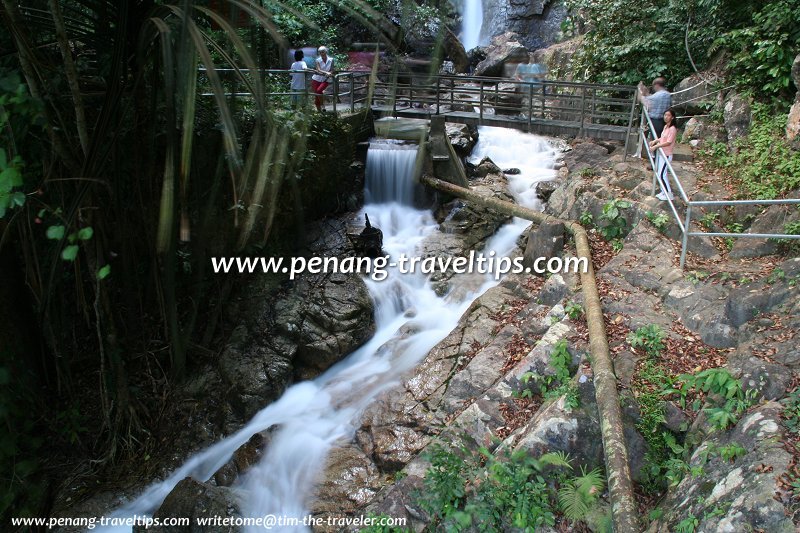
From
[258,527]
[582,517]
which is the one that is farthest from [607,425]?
[258,527]

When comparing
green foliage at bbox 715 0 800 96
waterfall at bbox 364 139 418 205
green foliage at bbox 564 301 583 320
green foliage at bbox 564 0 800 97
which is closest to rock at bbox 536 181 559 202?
waterfall at bbox 364 139 418 205

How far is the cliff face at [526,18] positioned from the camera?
21062mm

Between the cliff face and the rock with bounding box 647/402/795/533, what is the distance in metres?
19.8

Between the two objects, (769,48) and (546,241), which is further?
(769,48)

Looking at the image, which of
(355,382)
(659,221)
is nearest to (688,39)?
(659,221)

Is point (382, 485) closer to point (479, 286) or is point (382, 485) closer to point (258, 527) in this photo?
point (258, 527)

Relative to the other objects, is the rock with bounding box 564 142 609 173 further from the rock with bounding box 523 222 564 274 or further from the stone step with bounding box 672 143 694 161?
the rock with bounding box 523 222 564 274

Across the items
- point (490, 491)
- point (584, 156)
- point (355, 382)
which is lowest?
point (355, 382)

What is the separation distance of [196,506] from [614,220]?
594 centimetres

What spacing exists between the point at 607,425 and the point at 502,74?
589 inches

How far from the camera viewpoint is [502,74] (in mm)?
17188

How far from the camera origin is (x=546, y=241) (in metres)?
7.47

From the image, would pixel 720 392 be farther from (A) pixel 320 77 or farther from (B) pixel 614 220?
(A) pixel 320 77

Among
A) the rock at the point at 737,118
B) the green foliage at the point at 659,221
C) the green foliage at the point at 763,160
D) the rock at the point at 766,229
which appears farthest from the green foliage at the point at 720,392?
the rock at the point at 737,118
